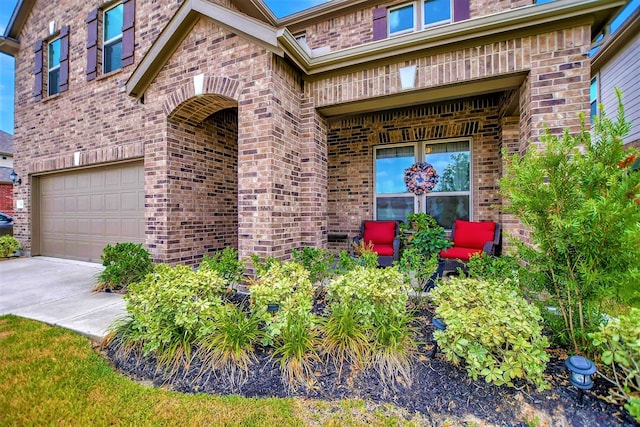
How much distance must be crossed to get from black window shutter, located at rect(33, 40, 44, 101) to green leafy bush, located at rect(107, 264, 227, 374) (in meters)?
8.46

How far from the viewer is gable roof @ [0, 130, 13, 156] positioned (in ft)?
52.1

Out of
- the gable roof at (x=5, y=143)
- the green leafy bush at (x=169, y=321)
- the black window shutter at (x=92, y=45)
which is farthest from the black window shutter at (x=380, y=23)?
the gable roof at (x=5, y=143)

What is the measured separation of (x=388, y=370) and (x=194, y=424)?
1341 millimetres

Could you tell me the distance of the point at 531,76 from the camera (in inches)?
135

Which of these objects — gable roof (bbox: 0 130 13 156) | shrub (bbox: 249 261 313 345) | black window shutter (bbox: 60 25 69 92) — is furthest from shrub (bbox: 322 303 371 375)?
gable roof (bbox: 0 130 13 156)

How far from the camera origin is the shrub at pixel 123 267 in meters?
4.39

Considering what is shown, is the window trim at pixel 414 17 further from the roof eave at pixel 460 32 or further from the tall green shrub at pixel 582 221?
the tall green shrub at pixel 582 221

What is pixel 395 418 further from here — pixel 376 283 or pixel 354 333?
pixel 376 283

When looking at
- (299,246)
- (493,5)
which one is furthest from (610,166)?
(493,5)

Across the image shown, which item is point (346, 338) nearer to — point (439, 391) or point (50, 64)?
point (439, 391)

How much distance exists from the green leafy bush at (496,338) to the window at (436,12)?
19.8 ft

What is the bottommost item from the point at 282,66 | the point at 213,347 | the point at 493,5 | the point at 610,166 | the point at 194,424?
the point at 194,424

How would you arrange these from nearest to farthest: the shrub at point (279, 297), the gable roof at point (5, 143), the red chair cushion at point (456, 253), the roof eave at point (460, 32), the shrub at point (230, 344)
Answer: the shrub at point (230, 344) → the shrub at point (279, 297) → the roof eave at point (460, 32) → the red chair cushion at point (456, 253) → the gable roof at point (5, 143)

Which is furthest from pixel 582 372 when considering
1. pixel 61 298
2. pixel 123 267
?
pixel 61 298
